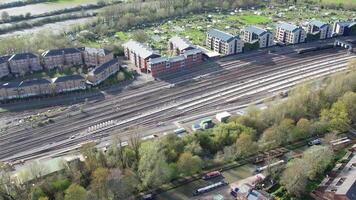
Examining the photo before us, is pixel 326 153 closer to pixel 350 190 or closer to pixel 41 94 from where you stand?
pixel 350 190

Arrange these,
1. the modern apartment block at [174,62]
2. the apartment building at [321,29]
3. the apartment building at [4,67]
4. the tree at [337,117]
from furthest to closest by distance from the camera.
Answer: the apartment building at [321,29] → the modern apartment block at [174,62] → the apartment building at [4,67] → the tree at [337,117]

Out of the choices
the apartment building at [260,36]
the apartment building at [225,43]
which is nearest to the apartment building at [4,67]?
the apartment building at [225,43]

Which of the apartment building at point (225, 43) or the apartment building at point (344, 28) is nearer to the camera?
the apartment building at point (225, 43)

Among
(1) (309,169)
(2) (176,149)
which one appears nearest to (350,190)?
(1) (309,169)

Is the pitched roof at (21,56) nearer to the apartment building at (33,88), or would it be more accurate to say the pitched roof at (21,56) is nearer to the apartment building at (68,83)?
the apartment building at (33,88)

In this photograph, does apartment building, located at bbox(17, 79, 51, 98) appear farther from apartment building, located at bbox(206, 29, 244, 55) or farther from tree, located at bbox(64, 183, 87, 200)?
apartment building, located at bbox(206, 29, 244, 55)
